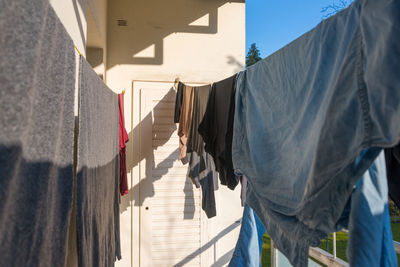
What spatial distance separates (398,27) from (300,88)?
390 millimetres

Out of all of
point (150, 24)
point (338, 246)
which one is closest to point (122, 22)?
point (150, 24)

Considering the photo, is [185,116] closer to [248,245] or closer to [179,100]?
[179,100]

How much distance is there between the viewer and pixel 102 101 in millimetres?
1475

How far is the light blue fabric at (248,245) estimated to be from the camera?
51.6 inches

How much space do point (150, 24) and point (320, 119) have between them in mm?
2744

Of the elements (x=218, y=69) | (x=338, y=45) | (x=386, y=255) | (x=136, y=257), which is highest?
(x=218, y=69)

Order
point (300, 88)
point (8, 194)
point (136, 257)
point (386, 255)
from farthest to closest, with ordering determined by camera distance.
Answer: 1. point (136, 257)
2. point (300, 88)
3. point (386, 255)
4. point (8, 194)

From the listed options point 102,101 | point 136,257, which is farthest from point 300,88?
point 136,257

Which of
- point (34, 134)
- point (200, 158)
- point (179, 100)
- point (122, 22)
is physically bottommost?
point (200, 158)

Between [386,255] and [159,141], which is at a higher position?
[159,141]

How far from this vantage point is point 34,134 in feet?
2.09

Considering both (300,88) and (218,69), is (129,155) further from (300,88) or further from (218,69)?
(300,88)

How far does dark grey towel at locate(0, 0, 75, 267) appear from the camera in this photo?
0.52 m

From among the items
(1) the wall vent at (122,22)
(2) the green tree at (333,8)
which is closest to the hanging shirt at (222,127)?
(1) the wall vent at (122,22)
